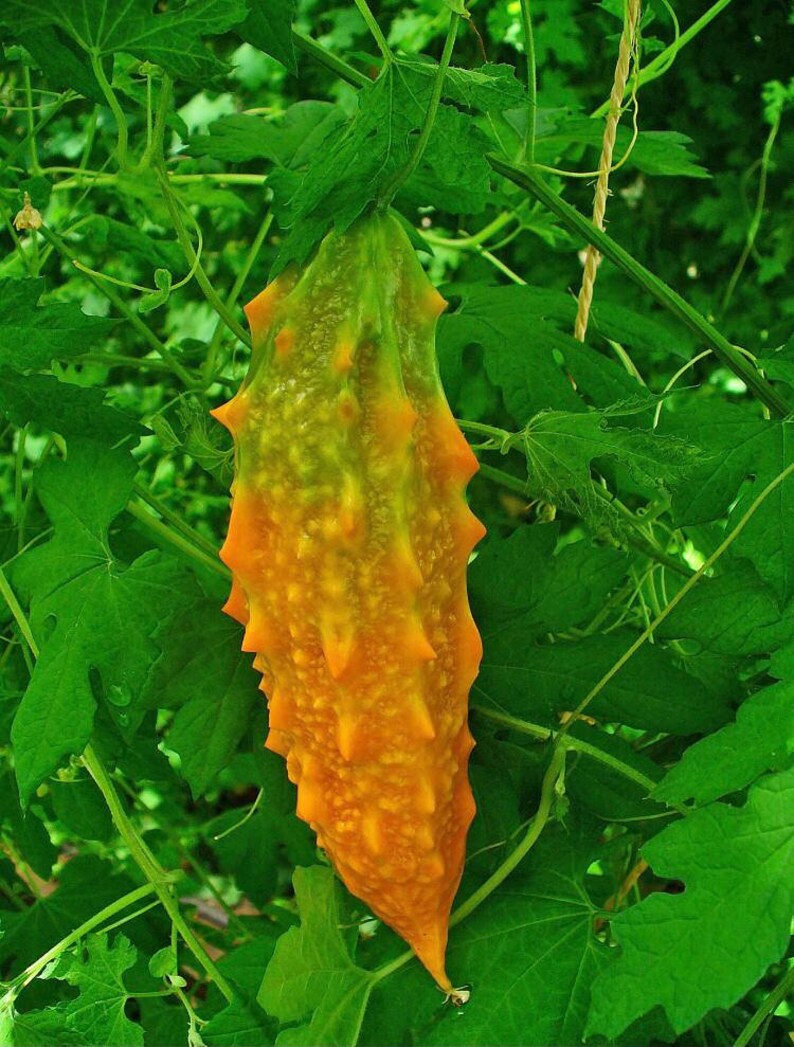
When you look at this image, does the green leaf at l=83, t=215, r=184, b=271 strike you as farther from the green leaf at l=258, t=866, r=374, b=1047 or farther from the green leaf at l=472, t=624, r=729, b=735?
the green leaf at l=258, t=866, r=374, b=1047

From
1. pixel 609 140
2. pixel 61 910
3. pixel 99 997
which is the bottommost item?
pixel 61 910

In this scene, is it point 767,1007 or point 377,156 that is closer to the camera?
point 377,156

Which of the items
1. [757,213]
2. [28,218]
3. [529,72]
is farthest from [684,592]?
[757,213]

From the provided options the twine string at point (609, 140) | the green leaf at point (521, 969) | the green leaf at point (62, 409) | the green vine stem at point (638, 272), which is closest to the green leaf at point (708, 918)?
the green leaf at point (521, 969)

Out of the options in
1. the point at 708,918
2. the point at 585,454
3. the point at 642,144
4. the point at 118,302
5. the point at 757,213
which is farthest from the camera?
the point at 757,213

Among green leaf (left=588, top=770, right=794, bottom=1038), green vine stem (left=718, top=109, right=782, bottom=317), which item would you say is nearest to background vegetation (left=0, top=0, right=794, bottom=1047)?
green leaf (left=588, top=770, right=794, bottom=1038)

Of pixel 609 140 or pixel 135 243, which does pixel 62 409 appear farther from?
pixel 609 140

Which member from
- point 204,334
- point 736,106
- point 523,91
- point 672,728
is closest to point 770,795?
point 672,728

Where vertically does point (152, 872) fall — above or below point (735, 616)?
below
